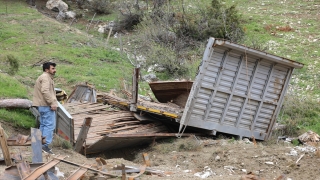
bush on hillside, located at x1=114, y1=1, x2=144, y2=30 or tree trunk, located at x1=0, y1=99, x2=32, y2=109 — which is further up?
bush on hillside, located at x1=114, y1=1, x2=144, y2=30

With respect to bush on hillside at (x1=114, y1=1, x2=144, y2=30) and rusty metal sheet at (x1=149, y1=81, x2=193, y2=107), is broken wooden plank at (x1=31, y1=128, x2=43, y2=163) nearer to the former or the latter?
rusty metal sheet at (x1=149, y1=81, x2=193, y2=107)

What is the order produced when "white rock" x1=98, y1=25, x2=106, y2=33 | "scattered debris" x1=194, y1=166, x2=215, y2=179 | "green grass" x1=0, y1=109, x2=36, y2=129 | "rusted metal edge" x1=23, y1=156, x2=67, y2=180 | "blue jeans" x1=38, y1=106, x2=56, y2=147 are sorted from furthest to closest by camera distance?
"white rock" x1=98, y1=25, x2=106, y2=33
"green grass" x1=0, y1=109, x2=36, y2=129
"blue jeans" x1=38, y1=106, x2=56, y2=147
"scattered debris" x1=194, y1=166, x2=215, y2=179
"rusted metal edge" x1=23, y1=156, x2=67, y2=180

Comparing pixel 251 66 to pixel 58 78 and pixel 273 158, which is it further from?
pixel 58 78

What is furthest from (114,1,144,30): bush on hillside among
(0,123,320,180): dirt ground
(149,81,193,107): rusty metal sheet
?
(0,123,320,180): dirt ground

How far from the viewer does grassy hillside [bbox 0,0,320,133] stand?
13.8 metres

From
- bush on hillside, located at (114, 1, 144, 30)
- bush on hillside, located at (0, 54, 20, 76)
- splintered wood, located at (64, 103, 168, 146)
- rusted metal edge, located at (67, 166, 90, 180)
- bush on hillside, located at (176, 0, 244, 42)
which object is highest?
bush on hillside, located at (176, 0, 244, 42)

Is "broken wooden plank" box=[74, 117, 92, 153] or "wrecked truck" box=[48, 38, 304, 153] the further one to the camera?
"wrecked truck" box=[48, 38, 304, 153]

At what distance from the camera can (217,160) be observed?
7.79 metres

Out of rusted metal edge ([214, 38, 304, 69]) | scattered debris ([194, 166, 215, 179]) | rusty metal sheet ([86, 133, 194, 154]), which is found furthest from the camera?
rusted metal edge ([214, 38, 304, 69])

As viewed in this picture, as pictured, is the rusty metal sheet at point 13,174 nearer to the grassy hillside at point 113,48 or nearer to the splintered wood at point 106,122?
the splintered wood at point 106,122

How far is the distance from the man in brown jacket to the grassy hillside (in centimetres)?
350

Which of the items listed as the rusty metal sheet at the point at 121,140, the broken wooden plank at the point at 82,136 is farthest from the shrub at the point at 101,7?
the broken wooden plank at the point at 82,136

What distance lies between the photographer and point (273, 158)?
7.66 metres

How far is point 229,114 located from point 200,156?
5.78 feet
